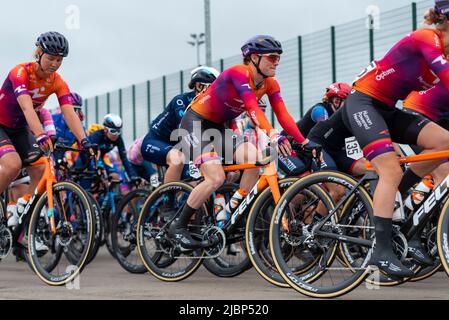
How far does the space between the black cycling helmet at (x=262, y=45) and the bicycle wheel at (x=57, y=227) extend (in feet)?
6.04

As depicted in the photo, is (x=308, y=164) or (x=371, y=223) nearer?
(x=371, y=223)

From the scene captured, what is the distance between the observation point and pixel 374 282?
6207 millimetres

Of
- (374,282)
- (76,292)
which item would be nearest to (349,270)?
(374,282)

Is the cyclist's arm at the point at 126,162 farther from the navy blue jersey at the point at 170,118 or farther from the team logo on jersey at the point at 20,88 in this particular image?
the team logo on jersey at the point at 20,88

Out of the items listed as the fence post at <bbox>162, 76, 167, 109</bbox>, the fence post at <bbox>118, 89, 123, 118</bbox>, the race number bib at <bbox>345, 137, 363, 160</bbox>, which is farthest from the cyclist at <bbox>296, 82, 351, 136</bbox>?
the fence post at <bbox>118, 89, 123, 118</bbox>

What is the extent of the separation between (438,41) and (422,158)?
0.78 m

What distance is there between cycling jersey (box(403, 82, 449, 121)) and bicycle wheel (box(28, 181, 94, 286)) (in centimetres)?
290

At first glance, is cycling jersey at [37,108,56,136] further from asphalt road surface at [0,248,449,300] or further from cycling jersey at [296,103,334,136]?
cycling jersey at [296,103,334,136]

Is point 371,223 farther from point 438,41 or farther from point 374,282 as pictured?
point 438,41

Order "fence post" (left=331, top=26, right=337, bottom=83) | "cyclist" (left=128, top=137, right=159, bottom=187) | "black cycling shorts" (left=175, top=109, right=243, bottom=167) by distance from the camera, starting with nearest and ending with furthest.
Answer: "black cycling shorts" (left=175, top=109, right=243, bottom=167) < "cyclist" (left=128, top=137, right=159, bottom=187) < "fence post" (left=331, top=26, right=337, bottom=83)

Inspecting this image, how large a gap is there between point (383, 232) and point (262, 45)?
6.76 ft

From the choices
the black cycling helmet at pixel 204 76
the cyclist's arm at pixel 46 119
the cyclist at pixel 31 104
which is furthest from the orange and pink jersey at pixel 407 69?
the cyclist's arm at pixel 46 119

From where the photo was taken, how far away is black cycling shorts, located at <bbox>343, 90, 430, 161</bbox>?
592 cm

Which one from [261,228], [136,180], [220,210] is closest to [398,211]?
[261,228]
